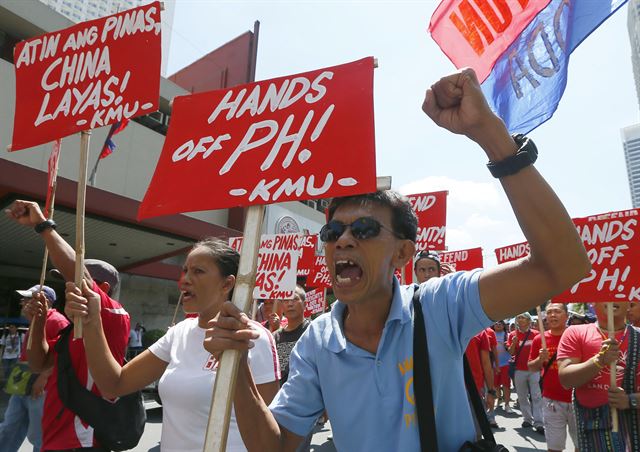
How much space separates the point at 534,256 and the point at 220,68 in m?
23.0

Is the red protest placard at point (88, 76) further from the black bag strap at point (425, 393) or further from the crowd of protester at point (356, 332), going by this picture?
the black bag strap at point (425, 393)

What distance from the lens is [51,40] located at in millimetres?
3068

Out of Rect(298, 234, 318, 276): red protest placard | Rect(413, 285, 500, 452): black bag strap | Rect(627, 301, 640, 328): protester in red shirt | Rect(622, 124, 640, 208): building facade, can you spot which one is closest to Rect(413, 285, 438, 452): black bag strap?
Rect(413, 285, 500, 452): black bag strap

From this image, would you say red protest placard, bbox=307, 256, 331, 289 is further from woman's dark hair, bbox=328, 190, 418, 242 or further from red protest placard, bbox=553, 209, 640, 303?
woman's dark hair, bbox=328, 190, 418, 242

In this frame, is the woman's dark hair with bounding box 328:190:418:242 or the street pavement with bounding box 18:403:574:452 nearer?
the woman's dark hair with bounding box 328:190:418:242

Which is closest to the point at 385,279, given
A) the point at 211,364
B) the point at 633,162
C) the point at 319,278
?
the point at 211,364

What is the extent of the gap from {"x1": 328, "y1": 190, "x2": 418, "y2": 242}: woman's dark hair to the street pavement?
4.78 metres

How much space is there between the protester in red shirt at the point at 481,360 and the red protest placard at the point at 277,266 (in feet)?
7.68

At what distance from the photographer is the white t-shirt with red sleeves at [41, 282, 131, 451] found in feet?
8.68

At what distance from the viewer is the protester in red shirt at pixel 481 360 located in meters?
4.73

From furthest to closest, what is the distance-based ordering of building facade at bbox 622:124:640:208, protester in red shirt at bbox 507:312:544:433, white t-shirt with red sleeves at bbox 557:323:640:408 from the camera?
building facade at bbox 622:124:640:208
protester in red shirt at bbox 507:312:544:433
white t-shirt with red sleeves at bbox 557:323:640:408

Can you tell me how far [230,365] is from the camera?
1.48 meters

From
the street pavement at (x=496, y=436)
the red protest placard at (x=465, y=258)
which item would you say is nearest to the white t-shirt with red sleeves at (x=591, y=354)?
the street pavement at (x=496, y=436)

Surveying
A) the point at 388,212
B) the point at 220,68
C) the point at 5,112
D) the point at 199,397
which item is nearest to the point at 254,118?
the point at 388,212
